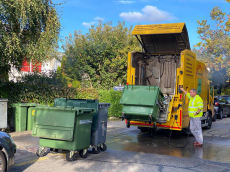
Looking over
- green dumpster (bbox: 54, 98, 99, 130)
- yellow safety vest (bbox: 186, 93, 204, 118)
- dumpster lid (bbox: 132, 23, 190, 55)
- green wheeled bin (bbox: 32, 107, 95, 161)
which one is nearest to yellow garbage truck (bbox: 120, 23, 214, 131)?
dumpster lid (bbox: 132, 23, 190, 55)

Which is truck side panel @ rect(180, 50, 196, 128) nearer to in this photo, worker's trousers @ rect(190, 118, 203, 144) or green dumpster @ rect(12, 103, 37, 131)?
worker's trousers @ rect(190, 118, 203, 144)

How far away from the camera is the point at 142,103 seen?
26.5ft

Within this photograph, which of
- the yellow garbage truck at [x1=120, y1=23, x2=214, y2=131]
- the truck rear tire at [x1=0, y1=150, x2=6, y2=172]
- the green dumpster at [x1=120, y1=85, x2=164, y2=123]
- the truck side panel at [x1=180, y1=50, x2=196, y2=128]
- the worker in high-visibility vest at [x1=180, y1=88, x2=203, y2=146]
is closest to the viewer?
the truck rear tire at [x1=0, y1=150, x2=6, y2=172]

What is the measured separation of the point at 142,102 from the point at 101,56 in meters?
13.3

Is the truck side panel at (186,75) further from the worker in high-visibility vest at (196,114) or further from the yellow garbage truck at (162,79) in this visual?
the worker in high-visibility vest at (196,114)

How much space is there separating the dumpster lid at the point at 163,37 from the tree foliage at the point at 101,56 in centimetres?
979

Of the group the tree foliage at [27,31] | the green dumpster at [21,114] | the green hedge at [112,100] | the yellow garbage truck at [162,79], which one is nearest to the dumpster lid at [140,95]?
the yellow garbage truck at [162,79]

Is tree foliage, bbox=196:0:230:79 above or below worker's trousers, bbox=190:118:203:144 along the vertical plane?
above

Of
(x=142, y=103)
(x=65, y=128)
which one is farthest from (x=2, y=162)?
(x=142, y=103)

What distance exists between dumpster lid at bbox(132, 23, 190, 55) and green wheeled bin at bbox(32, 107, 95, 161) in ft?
14.9

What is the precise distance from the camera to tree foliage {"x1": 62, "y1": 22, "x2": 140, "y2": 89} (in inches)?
824

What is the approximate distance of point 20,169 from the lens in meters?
5.72

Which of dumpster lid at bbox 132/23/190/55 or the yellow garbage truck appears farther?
dumpster lid at bbox 132/23/190/55

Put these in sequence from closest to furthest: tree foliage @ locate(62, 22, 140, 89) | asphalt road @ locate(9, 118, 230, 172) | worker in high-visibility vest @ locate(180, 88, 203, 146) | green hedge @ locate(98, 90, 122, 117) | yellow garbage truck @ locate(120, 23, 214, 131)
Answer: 1. asphalt road @ locate(9, 118, 230, 172)
2. yellow garbage truck @ locate(120, 23, 214, 131)
3. worker in high-visibility vest @ locate(180, 88, 203, 146)
4. green hedge @ locate(98, 90, 122, 117)
5. tree foliage @ locate(62, 22, 140, 89)
